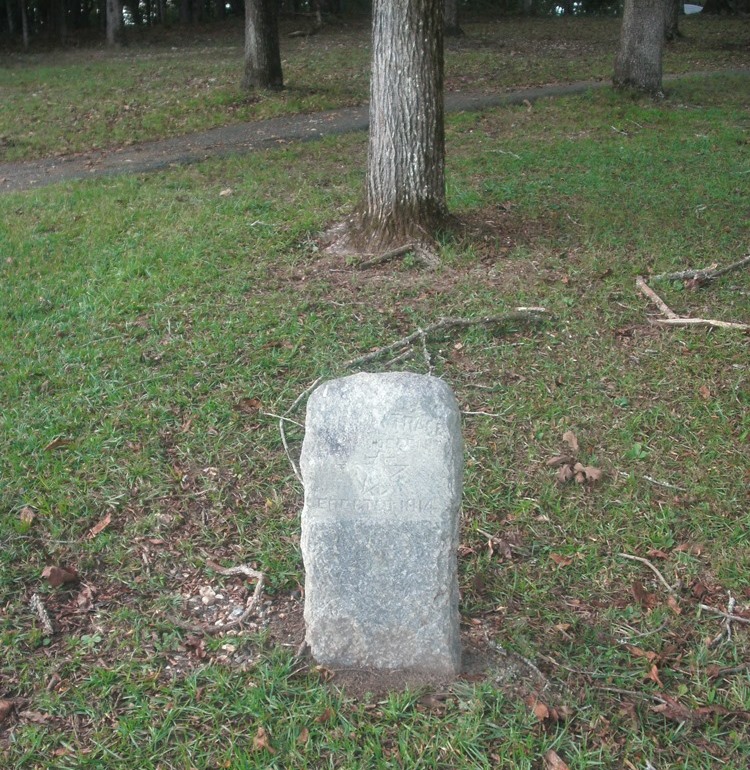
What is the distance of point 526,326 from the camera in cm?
585

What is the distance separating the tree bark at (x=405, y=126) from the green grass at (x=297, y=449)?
403 mm

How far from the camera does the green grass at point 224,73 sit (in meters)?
13.0

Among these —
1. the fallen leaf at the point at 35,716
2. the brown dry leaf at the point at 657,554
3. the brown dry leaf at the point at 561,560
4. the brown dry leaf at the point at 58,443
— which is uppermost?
the brown dry leaf at the point at 58,443

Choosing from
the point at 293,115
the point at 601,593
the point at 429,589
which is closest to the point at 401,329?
the point at 601,593

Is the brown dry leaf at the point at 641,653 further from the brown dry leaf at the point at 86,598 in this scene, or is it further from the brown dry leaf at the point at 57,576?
the brown dry leaf at the point at 57,576

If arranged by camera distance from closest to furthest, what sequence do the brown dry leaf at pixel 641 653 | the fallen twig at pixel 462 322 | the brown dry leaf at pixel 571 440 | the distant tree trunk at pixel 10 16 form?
1. the brown dry leaf at pixel 641 653
2. the brown dry leaf at pixel 571 440
3. the fallen twig at pixel 462 322
4. the distant tree trunk at pixel 10 16

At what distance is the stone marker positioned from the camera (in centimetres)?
Result: 308

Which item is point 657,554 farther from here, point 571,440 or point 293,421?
point 293,421

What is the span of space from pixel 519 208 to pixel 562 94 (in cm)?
688

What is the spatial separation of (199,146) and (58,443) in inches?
302

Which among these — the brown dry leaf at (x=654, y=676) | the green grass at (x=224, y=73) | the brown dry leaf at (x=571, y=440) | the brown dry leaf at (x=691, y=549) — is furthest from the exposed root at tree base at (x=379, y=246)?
the green grass at (x=224, y=73)

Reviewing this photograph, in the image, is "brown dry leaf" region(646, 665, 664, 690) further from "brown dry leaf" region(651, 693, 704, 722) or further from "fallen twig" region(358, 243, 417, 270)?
"fallen twig" region(358, 243, 417, 270)

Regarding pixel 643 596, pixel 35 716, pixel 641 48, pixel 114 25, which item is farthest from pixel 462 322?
pixel 114 25

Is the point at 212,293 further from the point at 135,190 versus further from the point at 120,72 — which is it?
the point at 120,72
